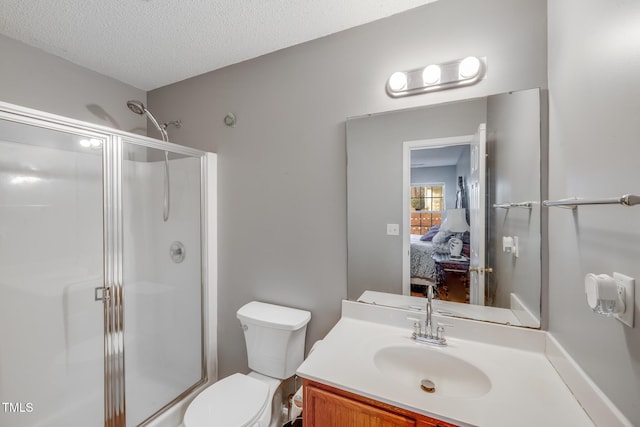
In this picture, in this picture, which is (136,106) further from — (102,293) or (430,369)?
(430,369)

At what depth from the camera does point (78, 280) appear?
4.99 feet

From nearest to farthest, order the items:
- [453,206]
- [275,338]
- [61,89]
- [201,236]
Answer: [453,206] → [275,338] → [61,89] → [201,236]

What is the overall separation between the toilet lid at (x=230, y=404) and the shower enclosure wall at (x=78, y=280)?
543mm

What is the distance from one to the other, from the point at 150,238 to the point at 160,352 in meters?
0.76

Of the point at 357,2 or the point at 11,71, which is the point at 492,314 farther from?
the point at 11,71

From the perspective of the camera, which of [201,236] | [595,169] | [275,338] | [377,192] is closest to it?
[595,169]

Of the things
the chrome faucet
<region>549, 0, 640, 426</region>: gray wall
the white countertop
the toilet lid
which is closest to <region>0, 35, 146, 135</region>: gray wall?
the toilet lid

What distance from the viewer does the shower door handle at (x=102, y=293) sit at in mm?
1435

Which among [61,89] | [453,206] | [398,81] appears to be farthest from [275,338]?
[61,89]

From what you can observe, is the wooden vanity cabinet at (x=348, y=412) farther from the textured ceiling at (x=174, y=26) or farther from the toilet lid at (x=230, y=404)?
the textured ceiling at (x=174, y=26)

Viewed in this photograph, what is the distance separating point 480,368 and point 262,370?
116cm

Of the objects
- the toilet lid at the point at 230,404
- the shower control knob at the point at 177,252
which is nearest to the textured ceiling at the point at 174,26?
the shower control knob at the point at 177,252

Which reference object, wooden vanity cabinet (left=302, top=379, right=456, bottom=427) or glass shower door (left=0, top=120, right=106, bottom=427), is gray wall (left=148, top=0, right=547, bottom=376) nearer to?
wooden vanity cabinet (left=302, top=379, right=456, bottom=427)

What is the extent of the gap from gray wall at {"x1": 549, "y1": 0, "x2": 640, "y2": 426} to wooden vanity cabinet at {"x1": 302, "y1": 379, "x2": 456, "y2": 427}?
47 cm
